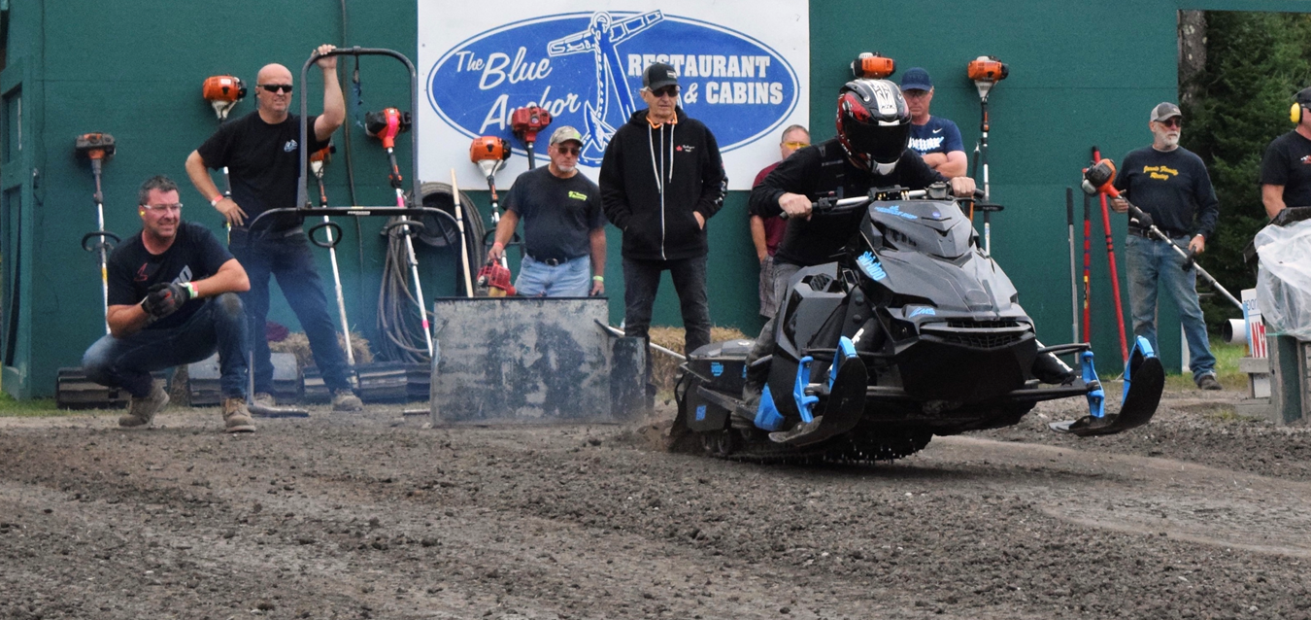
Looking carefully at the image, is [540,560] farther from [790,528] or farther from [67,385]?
[67,385]

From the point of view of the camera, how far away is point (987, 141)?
13648 millimetres

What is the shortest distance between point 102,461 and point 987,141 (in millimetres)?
8568

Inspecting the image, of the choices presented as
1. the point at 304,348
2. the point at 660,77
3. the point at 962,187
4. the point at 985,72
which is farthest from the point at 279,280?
the point at 985,72

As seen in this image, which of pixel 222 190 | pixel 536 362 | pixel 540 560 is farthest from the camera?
pixel 222 190

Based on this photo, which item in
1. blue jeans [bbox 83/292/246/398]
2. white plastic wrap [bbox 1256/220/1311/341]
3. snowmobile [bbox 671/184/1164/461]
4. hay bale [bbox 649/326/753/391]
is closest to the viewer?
snowmobile [bbox 671/184/1164/461]

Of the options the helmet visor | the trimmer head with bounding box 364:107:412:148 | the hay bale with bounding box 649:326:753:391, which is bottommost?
the hay bale with bounding box 649:326:753:391

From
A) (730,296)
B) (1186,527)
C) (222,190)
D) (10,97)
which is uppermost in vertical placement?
(10,97)

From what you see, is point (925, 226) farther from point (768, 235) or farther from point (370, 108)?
point (370, 108)

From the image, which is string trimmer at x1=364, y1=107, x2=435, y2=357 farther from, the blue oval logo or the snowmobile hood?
the snowmobile hood

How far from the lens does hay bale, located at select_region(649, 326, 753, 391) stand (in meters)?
12.2

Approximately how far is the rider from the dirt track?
94 centimetres

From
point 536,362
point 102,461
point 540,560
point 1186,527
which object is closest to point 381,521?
point 540,560

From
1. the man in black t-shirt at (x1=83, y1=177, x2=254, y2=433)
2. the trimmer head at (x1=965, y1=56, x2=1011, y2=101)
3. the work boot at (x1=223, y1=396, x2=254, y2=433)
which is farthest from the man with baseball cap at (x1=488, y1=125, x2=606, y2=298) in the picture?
the trimmer head at (x1=965, y1=56, x2=1011, y2=101)

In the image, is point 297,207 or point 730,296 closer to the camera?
point 297,207
